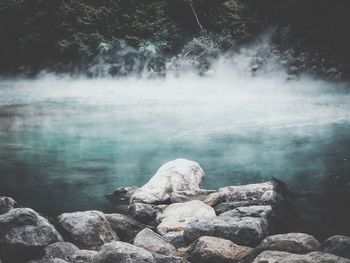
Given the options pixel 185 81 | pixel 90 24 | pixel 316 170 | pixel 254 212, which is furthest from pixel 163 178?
pixel 90 24

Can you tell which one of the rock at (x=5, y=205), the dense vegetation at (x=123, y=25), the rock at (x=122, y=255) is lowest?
the rock at (x=5, y=205)

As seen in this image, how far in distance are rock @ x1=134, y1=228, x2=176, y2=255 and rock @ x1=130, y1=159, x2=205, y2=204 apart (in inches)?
41.7

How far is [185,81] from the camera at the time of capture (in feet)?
37.1

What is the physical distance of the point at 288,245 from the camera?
3.21 metres

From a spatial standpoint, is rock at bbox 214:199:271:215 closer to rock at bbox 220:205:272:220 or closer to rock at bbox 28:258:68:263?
rock at bbox 220:205:272:220

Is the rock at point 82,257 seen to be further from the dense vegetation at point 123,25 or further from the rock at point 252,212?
the dense vegetation at point 123,25

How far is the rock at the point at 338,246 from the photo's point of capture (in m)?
3.05

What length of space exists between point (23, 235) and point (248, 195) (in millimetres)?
2278

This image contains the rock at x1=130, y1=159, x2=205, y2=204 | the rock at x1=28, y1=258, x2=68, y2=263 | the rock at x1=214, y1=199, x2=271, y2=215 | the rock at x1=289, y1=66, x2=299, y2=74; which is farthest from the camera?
the rock at x1=289, y1=66, x2=299, y2=74

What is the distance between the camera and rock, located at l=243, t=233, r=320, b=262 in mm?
3170

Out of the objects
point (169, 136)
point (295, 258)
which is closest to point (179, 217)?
point (295, 258)

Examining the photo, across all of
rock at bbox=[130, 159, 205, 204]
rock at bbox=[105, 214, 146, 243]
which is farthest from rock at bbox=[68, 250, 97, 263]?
rock at bbox=[130, 159, 205, 204]

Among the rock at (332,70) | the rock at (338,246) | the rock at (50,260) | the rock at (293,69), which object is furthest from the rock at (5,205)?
the rock at (332,70)

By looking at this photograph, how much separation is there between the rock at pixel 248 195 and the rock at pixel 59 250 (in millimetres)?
1707
